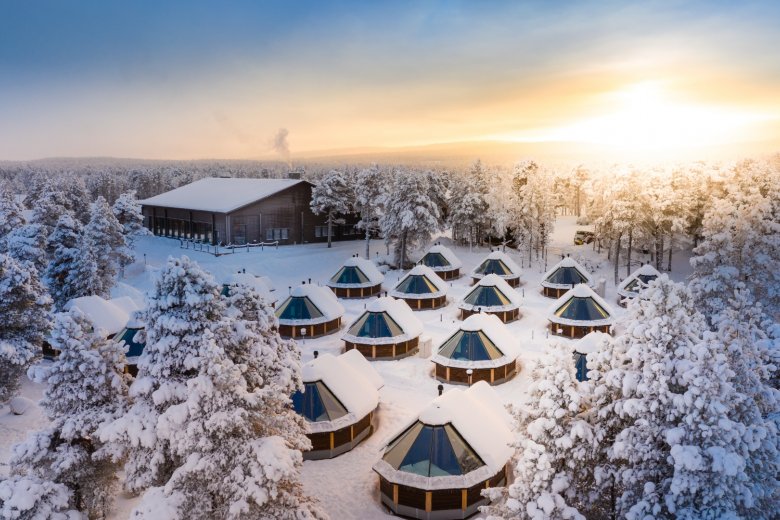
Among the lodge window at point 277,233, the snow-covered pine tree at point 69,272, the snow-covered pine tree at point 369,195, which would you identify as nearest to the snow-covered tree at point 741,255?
the snow-covered pine tree at point 369,195

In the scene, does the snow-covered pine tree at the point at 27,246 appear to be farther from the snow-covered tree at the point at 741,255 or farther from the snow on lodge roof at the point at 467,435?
the snow-covered tree at the point at 741,255

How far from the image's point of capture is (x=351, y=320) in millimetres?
35000

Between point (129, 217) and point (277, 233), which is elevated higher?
point (129, 217)

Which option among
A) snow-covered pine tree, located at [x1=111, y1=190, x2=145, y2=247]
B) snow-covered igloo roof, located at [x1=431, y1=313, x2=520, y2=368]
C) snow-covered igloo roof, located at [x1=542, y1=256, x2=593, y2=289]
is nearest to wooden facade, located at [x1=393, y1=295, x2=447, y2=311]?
snow-covered igloo roof, located at [x1=542, y1=256, x2=593, y2=289]

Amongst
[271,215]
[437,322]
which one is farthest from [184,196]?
[437,322]

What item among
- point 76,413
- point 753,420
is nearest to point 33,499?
point 76,413

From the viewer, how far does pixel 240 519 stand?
10.2 metres

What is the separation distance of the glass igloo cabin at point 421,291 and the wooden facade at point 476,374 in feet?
42.3

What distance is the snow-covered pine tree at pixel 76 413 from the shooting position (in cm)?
1154

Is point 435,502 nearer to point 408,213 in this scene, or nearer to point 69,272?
point 69,272

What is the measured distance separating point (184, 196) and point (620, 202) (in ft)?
153

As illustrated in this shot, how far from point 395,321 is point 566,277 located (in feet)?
60.1

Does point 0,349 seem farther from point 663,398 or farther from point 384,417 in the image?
point 663,398

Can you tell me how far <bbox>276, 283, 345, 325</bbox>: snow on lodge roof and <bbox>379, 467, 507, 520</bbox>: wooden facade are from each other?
673 inches
